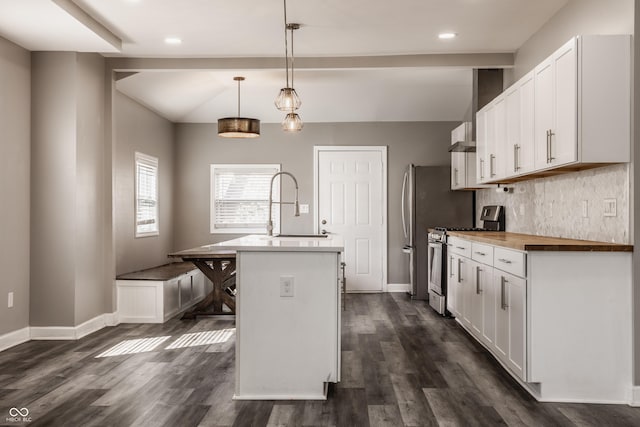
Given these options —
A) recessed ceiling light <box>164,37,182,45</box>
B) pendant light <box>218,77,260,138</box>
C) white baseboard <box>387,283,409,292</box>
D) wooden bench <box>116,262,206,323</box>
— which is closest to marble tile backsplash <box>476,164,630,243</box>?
white baseboard <box>387,283,409,292</box>

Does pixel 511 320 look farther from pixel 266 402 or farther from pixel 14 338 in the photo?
pixel 14 338

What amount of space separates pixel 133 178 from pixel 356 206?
117 inches

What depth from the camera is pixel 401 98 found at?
22.0 ft

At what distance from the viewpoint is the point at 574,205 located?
146 inches

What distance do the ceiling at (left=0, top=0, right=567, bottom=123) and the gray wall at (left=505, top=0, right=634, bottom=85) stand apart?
3.3 inches

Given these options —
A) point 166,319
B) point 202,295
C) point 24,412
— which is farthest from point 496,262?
point 202,295

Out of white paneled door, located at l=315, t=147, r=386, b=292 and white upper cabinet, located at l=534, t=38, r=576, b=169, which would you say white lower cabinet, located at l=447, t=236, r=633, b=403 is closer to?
white upper cabinet, located at l=534, t=38, r=576, b=169

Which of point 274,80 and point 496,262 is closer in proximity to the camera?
point 496,262

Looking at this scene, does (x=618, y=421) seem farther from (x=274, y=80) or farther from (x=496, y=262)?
(x=274, y=80)

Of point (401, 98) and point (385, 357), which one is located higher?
point (401, 98)

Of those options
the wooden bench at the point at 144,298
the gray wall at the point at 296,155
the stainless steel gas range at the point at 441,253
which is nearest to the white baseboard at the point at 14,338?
the wooden bench at the point at 144,298

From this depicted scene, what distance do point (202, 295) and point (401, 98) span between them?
141 inches

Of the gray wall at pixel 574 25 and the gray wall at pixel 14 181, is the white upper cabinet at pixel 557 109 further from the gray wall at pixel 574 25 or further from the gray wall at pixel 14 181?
the gray wall at pixel 14 181

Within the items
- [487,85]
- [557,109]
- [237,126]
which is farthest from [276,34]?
[557,109]
